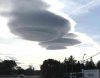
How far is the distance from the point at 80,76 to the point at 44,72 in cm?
1642

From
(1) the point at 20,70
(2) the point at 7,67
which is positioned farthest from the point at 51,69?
(1) the point at 20,70

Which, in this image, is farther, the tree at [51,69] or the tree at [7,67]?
the tree at [7,67]

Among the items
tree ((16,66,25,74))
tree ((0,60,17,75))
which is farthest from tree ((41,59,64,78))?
tree ((16,66,25,74))

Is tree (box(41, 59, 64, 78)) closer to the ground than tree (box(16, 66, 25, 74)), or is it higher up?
closer to the ground

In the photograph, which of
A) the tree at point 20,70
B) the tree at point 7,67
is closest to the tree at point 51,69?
the tree at point 7,67

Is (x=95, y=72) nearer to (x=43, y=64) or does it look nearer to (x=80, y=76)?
(x=80, y=76)

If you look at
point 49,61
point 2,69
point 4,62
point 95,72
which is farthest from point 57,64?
point 4,62

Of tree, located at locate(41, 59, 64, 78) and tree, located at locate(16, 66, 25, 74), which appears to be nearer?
tree, located at locate(41, 59, 64, 78)

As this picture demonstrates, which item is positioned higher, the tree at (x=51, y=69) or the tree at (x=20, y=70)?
the tree at (x=20, y=70)

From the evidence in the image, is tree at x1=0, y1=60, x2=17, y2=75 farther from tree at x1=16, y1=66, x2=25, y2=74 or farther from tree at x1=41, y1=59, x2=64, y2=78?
tree at x1=41, y1=59, x2=64, y2=78

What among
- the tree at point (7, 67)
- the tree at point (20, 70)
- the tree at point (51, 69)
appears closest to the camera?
the tree at point (51, 69)

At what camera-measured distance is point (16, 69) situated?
6063 inches

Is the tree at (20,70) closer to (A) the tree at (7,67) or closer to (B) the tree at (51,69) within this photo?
(A) the tree at (7,67)

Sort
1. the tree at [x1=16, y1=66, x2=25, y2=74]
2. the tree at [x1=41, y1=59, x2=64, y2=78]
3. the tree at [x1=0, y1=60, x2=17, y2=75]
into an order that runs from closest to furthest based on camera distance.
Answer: the tree at [x1=41, y1=59, x2=64, y2=78]
the tree at [x1=0, y1=60, x2=17, y2=75]
the tree at [x1=16, y1=66, x2=25, y2=74]
